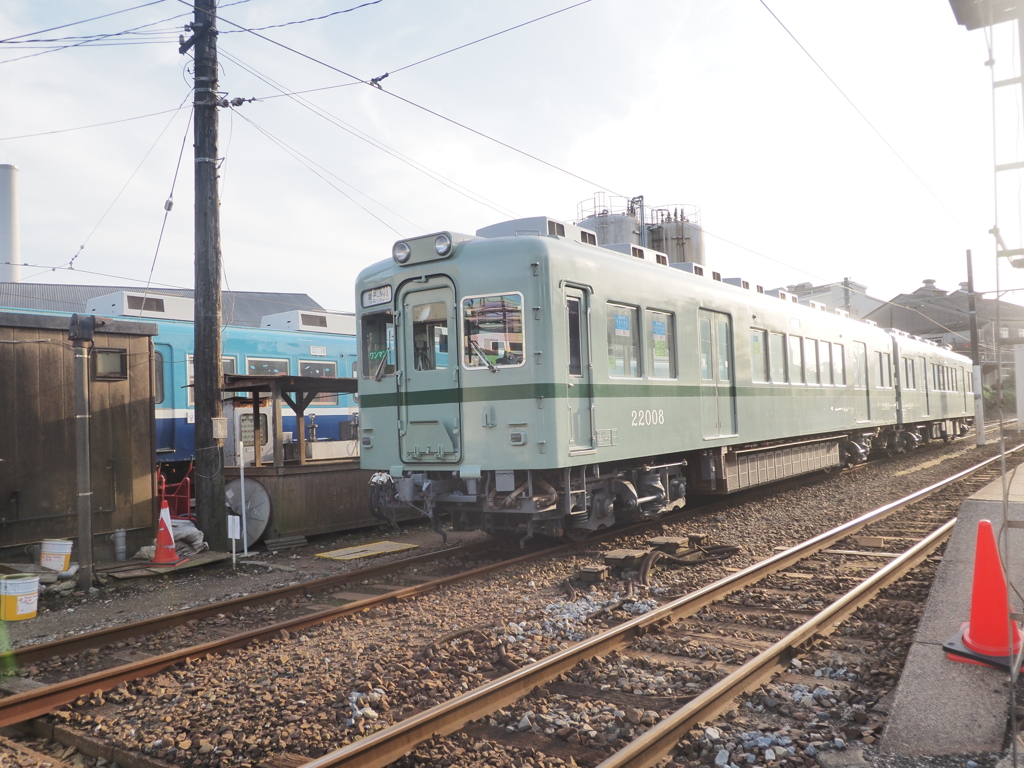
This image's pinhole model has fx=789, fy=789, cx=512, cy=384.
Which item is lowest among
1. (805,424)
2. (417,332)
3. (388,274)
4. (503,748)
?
(503,748)

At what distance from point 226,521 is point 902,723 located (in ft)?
28.1

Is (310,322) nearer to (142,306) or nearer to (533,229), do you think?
(142,306)

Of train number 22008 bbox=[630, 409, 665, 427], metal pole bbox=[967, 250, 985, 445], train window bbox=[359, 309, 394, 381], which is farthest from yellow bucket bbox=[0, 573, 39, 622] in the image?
metal pole bbox=[967, 250, 985, 445]

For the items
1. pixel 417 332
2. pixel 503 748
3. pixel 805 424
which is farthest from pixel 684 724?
pixel 805 424

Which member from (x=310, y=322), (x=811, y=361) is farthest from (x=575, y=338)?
(x=310, y=322)

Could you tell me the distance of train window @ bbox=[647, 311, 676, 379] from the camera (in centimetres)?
914

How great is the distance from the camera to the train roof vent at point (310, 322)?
16.0 m

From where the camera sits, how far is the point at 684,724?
12.8ft

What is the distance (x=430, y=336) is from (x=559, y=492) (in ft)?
7.04

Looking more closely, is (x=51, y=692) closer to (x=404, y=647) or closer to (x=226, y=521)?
(x=404, y=647)

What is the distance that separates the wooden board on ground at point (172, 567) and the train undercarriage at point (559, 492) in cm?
207

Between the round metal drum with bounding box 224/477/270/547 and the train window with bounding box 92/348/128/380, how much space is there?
80.6 inches

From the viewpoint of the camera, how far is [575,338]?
8.00 m

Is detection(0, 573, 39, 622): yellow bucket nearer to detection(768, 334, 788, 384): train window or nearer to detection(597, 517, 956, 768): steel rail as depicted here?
detection(597, 517, 956, 768): steel rail
